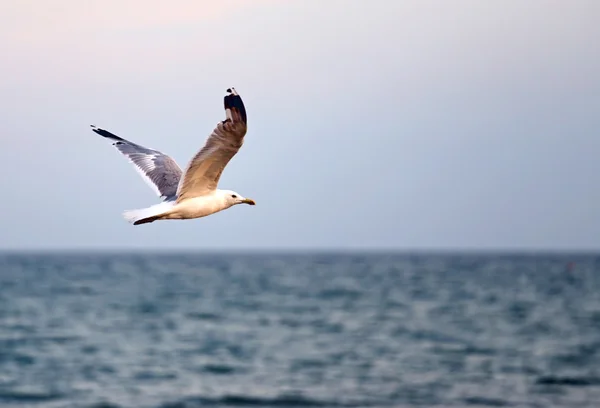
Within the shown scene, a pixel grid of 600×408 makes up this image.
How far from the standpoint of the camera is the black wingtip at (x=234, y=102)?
937 cm

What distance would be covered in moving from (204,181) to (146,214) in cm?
69

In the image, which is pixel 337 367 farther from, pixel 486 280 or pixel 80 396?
pixel 486 280

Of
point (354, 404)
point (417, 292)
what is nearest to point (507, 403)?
point (354, 404)

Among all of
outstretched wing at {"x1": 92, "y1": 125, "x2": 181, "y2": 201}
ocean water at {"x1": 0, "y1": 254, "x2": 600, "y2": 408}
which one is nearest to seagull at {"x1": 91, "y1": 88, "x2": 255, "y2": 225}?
outstretched wing at {"x1": 92, "y1": 125, "x2": 181, "y2": 201}

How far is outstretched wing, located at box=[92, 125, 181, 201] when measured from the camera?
1170 cm

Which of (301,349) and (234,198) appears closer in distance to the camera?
(234,198)

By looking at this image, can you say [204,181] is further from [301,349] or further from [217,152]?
[301,349]

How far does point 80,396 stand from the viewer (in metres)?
26.2

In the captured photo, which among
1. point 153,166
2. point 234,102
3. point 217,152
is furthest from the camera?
point 153,166

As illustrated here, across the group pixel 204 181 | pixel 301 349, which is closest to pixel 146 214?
pixel 204 181

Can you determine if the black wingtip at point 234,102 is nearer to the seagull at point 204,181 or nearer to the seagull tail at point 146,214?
the seagull at point 204,181

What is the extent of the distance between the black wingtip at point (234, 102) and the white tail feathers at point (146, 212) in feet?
→ 4.93

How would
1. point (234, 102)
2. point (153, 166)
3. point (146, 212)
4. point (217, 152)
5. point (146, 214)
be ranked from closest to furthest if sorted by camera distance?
point (234, 102) < point (217, 152) < point (146, 214) < point (146, 212) < point (153, 166)

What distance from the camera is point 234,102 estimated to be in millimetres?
9406
